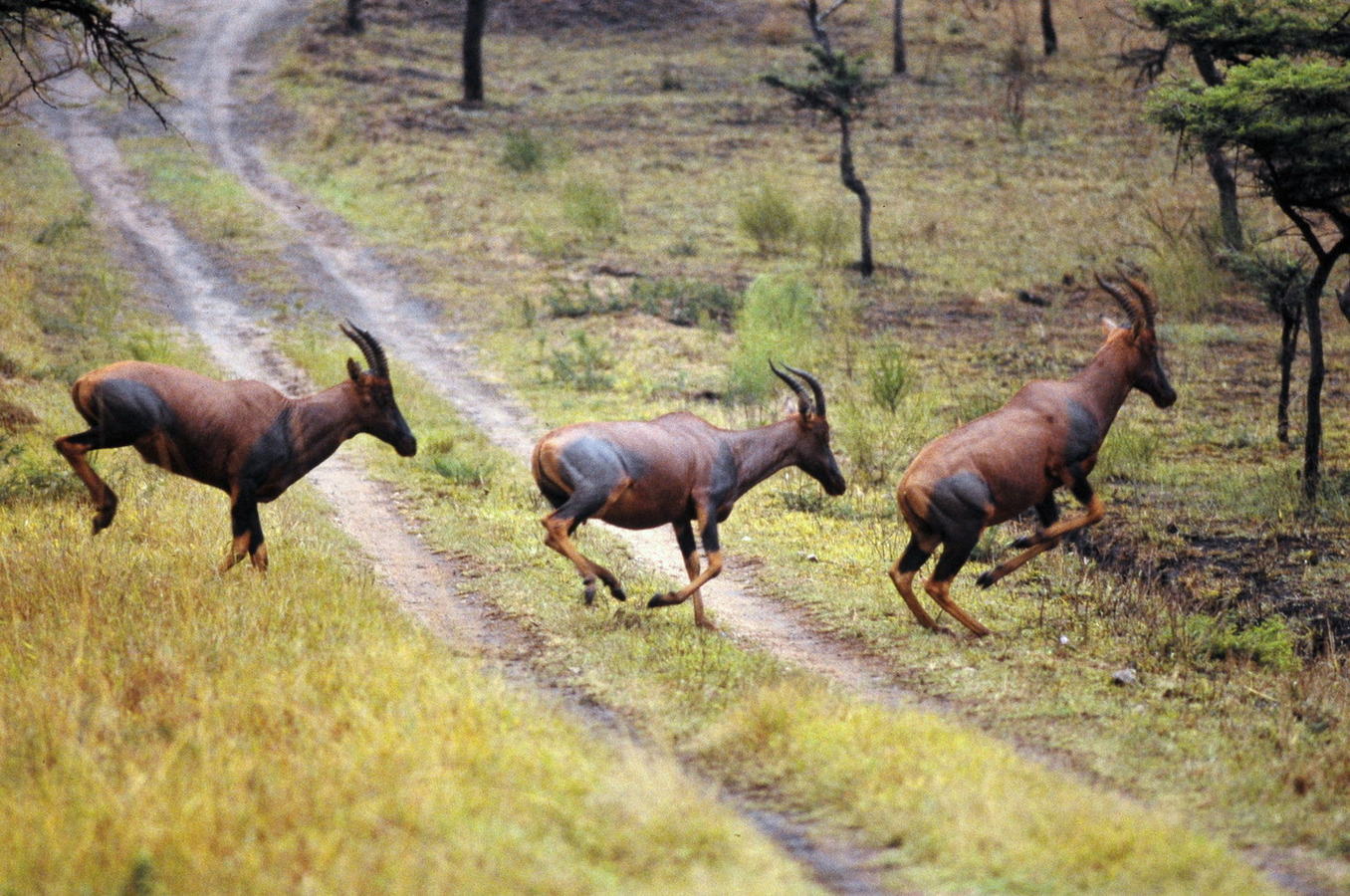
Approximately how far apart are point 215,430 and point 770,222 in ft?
65.4

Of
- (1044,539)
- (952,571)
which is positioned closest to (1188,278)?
(1044,539)

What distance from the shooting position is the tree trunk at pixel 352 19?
45.6 metres

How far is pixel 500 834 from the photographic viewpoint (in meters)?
5.58

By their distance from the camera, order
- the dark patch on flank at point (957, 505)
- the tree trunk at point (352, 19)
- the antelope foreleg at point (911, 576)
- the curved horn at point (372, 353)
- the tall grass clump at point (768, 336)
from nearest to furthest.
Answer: the dark patch on flank at point (957, 505) < the antelope foreleg at point (911, 576) < the curved horn at point (372, 353) < the tall grass clump at point (768, 336) < the tree trunk at point (352, 19)

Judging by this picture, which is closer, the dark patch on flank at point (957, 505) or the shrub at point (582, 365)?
the dark patch on flank at point (957, 505)

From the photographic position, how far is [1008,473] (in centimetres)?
966

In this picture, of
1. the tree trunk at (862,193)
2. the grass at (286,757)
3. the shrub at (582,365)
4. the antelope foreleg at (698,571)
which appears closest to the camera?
the grass at (286,757)

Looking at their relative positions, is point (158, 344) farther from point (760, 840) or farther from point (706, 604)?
point (760, 840)

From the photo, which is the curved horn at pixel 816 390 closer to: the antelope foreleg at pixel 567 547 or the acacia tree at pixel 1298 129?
the antelope foreleg at pixel 567 547

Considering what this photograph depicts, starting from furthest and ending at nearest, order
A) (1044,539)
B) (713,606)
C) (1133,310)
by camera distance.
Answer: (1133,310), (713,606), (1044,539)

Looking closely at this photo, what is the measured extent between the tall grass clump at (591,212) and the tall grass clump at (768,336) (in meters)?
6.73

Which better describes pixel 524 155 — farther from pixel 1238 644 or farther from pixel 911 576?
pixel 1238 644

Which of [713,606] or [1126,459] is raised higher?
[713,606]

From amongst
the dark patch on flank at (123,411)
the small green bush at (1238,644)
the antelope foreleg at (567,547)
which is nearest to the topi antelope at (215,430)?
the dark patch on flank at (123,411)
